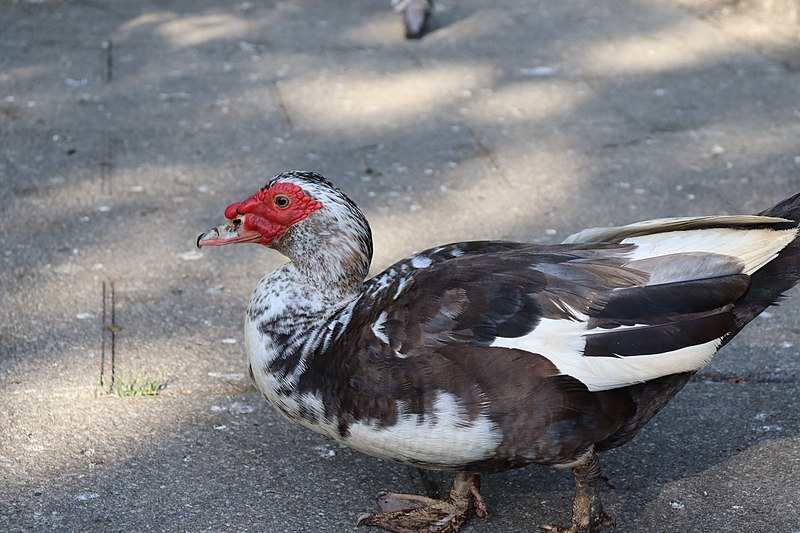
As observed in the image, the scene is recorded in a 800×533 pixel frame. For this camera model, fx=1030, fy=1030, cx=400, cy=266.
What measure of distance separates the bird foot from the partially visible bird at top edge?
5.24 meters

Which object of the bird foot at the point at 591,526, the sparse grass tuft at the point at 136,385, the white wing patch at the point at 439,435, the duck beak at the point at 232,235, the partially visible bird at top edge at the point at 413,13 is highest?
the duck beak at the point at 232,235

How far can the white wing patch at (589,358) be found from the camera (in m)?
2.82

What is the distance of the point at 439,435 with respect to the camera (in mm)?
2889

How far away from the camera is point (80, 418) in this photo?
3684mm

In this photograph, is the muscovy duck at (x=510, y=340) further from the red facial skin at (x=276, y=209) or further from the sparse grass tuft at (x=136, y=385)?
the sparse grass tuft at (x=136, y=385)

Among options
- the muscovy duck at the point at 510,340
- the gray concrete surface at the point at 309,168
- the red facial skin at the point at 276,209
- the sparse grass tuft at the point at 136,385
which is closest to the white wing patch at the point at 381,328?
the muscovy duck at the point at 510,340

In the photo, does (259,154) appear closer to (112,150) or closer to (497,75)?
(112,150)

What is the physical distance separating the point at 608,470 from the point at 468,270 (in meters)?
0.97

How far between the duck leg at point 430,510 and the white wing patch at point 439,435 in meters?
0.32

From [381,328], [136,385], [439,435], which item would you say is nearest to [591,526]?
[439,435]

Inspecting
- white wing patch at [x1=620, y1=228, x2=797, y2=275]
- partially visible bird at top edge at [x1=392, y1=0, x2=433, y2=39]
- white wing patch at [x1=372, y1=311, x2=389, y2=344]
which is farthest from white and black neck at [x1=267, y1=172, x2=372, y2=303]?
partially visible bird at top edge at [x1=392, y1=0, x2=433, y2=39]

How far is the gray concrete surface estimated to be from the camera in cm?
340

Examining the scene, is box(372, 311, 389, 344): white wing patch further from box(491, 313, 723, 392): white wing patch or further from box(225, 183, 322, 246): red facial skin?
box(225, 183, 322, 246): red facial skin

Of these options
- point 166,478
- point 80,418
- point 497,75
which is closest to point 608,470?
point 166,478
